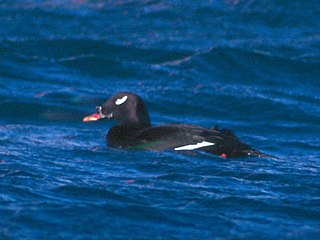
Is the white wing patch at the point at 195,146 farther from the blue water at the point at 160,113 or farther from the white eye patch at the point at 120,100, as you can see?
the white eye patch at the point at 120,100

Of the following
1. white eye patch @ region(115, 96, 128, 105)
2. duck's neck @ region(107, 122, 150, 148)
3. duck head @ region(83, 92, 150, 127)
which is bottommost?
duck's neck @ region(107, 122, 150, 148)

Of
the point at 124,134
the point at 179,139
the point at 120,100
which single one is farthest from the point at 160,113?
the point at 179,139

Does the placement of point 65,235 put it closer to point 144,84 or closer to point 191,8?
point 144,84

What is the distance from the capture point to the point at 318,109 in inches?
603

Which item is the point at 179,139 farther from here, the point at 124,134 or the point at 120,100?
the point at 120,100

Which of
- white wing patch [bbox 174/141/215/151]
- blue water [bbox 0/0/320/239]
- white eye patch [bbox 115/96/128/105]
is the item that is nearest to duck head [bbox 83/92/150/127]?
white eye patch [bbox 115/96/128/105]

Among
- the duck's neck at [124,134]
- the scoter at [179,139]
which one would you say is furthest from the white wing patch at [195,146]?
the duck's neck at [124,134]

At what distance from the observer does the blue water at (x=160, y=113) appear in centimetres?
842

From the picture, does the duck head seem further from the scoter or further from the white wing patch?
the white wing patch

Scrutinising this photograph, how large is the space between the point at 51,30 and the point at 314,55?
4.32 metres

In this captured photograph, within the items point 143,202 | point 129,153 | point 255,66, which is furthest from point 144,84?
point 143,202

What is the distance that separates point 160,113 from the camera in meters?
15.0

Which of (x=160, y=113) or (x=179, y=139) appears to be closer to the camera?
(x=179, y=139)

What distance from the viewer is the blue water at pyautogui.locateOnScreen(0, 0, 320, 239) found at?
842 cm
